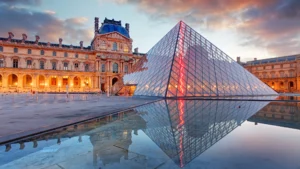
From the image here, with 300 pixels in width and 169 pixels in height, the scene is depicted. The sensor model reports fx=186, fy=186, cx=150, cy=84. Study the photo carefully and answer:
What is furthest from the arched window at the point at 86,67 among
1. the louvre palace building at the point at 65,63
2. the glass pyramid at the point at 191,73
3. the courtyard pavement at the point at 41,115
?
the courtyard pavement at the point at 41,115

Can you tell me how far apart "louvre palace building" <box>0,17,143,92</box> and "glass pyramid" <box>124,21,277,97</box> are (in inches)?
936

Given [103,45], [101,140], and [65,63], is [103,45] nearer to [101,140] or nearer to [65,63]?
[65,63]

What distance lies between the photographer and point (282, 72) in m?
62.2

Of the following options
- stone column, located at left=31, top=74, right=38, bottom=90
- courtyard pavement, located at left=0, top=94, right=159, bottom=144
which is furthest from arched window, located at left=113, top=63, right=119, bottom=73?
courtyard pavement, located at left=0, top=94, right=159, bottom=144

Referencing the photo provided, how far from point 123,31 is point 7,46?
101 feet

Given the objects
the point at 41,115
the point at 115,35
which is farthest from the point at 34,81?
the point at 41,115

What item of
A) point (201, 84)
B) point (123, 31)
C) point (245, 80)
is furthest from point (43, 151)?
point (123, 31)

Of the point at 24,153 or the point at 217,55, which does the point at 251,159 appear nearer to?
the point at 24,153

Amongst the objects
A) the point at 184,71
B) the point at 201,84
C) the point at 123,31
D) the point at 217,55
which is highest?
the point at 123,31

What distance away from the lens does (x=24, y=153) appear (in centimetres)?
341

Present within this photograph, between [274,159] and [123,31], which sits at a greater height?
[123,31]

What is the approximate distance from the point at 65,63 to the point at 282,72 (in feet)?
227

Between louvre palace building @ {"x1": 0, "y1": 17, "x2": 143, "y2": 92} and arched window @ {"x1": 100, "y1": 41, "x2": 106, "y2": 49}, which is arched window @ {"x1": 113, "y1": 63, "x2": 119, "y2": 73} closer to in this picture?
louvre palace building @ {"x1": 0, "y1": 17, "x2": 143, "y2": 92}

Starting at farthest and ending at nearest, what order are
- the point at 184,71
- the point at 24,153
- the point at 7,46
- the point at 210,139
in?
the point at 7,46 < the point at 184,71 < the point at 210,139 < the point at 24,153
